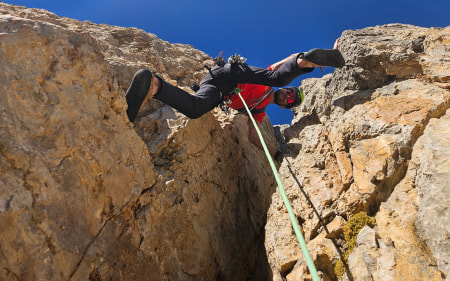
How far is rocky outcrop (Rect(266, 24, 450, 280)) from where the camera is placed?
2619 mm

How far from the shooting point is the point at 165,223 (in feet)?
13.1

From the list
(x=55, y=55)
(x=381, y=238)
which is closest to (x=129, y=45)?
(x=55, y=55)

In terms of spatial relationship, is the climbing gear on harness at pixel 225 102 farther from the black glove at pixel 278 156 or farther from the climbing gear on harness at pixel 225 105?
the black glove at pixel 278 156

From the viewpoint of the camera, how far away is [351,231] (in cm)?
319

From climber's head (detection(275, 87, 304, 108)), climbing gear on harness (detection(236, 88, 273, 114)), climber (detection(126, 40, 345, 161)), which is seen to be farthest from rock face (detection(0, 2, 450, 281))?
climbing gear on harness (detection(236, 88, 273, 114))

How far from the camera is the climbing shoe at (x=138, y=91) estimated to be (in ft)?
12.8

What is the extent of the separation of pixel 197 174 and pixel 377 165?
112 inches

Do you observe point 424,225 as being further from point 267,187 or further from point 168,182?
point 267,187

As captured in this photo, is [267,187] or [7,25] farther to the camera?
[267,187]

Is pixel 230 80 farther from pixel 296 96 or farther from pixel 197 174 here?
pixel 197 174

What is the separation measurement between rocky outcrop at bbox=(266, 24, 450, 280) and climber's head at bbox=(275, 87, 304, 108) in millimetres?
500

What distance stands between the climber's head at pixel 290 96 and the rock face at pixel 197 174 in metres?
0.49

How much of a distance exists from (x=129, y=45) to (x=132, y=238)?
5.30 metres

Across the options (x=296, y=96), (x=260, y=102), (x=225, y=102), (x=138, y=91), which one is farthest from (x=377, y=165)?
(x=138, y=91)
